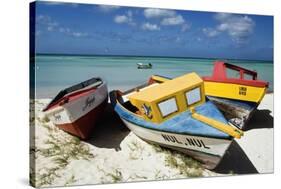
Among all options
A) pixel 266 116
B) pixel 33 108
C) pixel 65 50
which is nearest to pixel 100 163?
pixel 33 108

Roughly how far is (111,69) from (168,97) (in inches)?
28.9

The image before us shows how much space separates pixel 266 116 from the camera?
6559mm

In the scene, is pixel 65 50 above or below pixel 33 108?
above

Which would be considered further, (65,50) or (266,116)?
(266,116)

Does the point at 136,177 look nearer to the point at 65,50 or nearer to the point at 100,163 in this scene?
the point at 100,163

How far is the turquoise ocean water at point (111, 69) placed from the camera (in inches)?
216

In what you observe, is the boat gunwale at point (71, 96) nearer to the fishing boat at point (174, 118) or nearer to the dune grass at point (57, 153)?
the dune grass at point (57, 153)

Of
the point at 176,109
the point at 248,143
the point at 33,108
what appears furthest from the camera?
the point at 248,143

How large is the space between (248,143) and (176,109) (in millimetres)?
1116

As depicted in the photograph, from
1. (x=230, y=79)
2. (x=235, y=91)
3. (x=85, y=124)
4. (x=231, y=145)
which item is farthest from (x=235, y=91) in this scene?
(x=85, y=124)

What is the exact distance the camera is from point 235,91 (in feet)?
20.9

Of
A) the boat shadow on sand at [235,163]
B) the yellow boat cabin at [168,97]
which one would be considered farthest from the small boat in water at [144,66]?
the boat shadow on sand at [235,163]

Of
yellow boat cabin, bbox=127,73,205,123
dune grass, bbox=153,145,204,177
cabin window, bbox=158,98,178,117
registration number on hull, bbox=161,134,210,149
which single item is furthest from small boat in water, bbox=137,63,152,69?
dune grass, bbox=153,145,204,177

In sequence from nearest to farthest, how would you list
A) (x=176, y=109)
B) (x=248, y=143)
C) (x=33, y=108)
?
(x=33, y=108) < (x=176, y=109) < (x=248, y=143)
